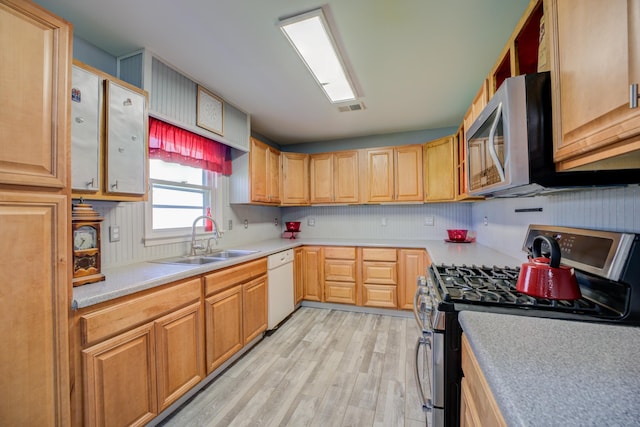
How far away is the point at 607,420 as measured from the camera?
445 millimetres

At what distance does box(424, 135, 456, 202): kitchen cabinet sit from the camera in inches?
120

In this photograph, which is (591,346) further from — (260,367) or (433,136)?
(433,136)

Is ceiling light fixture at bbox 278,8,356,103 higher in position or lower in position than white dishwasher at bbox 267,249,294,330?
higher

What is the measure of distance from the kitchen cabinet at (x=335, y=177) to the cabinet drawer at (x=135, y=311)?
2256 mm

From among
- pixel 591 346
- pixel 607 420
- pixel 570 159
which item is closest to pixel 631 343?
pixel 591 346

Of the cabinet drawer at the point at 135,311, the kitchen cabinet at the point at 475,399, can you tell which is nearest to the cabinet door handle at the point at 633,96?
the kitchen cabinet at the point at 475,399

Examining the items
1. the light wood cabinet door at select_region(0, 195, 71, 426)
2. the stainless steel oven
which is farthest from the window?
the stainless steel oven

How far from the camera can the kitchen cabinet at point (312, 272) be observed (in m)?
3.37

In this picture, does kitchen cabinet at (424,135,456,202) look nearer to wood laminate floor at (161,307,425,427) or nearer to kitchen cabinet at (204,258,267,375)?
wood laminate floor at (161,307,425,427)

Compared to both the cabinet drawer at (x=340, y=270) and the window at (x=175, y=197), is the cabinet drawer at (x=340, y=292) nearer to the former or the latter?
the cabinet drawer at (x=340, y=270)

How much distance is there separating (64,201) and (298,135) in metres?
2.93

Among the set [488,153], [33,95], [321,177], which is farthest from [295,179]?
[33,95]

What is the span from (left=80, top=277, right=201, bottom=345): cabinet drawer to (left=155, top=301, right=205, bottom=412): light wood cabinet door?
0.23 ft

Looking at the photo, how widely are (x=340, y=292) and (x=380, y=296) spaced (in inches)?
19.5
